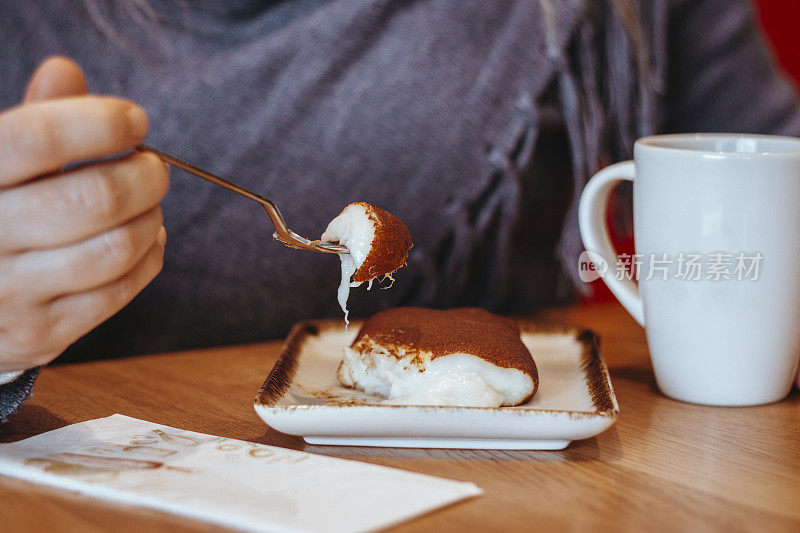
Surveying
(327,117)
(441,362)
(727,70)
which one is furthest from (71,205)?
(727,70)

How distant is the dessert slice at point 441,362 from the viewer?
0.57 m

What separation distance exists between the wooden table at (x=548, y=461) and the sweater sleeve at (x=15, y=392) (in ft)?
0.06

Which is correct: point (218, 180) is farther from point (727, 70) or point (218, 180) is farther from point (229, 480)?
point (727, 70)

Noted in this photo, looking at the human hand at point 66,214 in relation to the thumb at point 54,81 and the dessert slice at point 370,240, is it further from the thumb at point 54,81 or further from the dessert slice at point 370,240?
the dessert slice at point 370,240

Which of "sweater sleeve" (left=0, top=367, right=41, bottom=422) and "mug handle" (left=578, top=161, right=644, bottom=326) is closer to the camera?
"sweater sleeve" (left=0, top=367, right=41, bottom=422)

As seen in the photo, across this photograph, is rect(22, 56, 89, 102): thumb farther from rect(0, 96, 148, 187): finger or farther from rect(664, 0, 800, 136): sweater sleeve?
rect(664, 0, 800, 136): sweater sleeve

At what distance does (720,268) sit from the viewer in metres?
0.62

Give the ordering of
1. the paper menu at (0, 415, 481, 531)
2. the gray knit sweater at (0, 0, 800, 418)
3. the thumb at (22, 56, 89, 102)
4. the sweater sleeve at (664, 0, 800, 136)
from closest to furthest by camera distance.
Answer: the paper menu at (0, 415, 481, 531) → the thumb at (22, 56, 89, 102) → the gray knit sweater at (0, 0, 800, 418) → the sweater sleeve at (664, 0, 800, 136)

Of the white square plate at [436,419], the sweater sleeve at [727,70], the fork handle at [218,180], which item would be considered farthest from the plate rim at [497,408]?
the sweater sleeve at [727,70]

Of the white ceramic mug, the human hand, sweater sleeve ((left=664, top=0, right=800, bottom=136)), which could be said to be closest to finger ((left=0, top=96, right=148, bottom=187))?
the human hand

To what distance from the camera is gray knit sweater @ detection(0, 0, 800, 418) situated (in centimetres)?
102

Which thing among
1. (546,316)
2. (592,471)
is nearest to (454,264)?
(546,316)

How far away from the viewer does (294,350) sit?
0.70 meters

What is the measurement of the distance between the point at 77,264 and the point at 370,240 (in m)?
0.22
